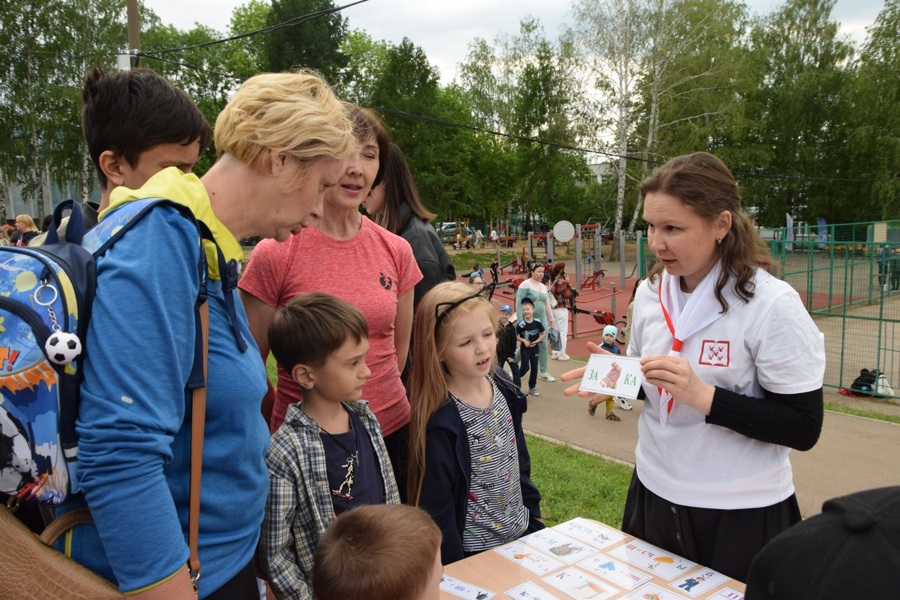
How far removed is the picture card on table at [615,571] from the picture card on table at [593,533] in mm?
88

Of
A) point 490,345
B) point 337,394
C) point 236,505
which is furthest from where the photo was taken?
point 490,345

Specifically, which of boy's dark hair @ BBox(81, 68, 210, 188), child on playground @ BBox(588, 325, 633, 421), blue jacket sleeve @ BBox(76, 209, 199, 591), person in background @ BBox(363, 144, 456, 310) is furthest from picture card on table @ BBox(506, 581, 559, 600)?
child on playground @ BBox(588, 325, 633, 421)

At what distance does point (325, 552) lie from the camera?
146cm

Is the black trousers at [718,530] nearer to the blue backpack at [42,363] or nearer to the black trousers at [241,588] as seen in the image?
the black trousers at [241,588]

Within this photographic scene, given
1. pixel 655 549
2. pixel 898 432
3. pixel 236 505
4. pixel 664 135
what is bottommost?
pixel 898 432

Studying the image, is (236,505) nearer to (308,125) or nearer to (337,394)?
(337,394)

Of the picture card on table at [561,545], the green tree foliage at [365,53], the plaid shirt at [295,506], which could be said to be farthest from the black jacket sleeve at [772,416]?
the green tree foliage at [365,53]

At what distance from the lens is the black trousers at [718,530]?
1.91 metres

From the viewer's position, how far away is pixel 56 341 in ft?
3.16

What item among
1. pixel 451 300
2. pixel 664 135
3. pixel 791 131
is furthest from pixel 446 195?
pixel 451 300

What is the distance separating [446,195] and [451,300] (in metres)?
35.3

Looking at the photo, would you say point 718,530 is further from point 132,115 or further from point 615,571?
point 132,115

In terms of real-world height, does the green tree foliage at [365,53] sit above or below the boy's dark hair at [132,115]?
above

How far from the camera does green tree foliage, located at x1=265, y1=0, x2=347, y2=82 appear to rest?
32906 millimetres
